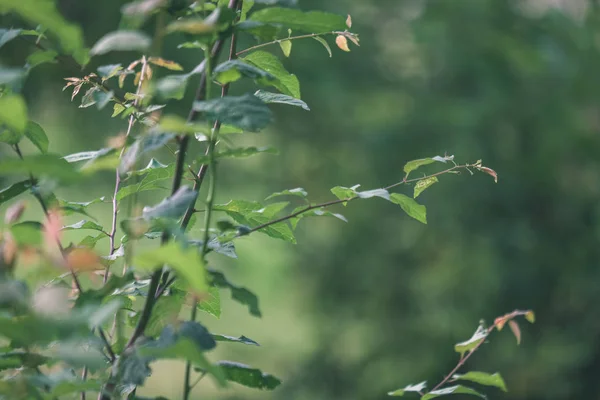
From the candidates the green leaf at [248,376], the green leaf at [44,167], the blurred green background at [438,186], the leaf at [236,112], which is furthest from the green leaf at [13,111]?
the blurred green background at [438,186]

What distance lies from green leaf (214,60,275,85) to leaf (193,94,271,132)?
0.8 inches

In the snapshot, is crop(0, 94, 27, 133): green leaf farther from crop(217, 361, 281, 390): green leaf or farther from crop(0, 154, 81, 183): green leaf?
crop(217, 361, 281, 390): green leaf

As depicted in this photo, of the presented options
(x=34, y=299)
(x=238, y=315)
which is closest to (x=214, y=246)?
(x=34, y=299)

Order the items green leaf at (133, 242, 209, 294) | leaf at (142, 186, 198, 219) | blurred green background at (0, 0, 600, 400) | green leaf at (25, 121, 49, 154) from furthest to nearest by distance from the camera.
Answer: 1. blurred green background at (0, 0, 600, 400)
2. green leaf at (25, 121, 49, 154)
3. leaf at (142, 186, 198, 219)
4. green leaf at (133, 242, 209, 294)

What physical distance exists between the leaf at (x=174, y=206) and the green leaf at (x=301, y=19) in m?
0.14

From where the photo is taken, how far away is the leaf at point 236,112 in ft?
1.66

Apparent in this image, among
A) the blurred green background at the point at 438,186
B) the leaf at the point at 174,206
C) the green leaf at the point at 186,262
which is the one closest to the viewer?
the green leaf at the point at 186,262

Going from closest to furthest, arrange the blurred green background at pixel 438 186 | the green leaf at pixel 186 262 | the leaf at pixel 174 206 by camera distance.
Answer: the green leaf at pixel 186 262, the leaf at pixel 174 206, the blurred green background at pixel 438 186

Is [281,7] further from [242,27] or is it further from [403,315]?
[403,315]

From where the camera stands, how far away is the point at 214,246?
2.00 ft

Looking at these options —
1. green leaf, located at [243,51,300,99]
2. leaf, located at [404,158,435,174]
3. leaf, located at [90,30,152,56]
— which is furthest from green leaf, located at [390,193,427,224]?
leaf, located at [90,30,152,56]

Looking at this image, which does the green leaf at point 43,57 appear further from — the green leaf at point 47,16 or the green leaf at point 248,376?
the green leaf at point 248,376

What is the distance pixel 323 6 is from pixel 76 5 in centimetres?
127

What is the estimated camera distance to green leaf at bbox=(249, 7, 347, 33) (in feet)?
1.69
